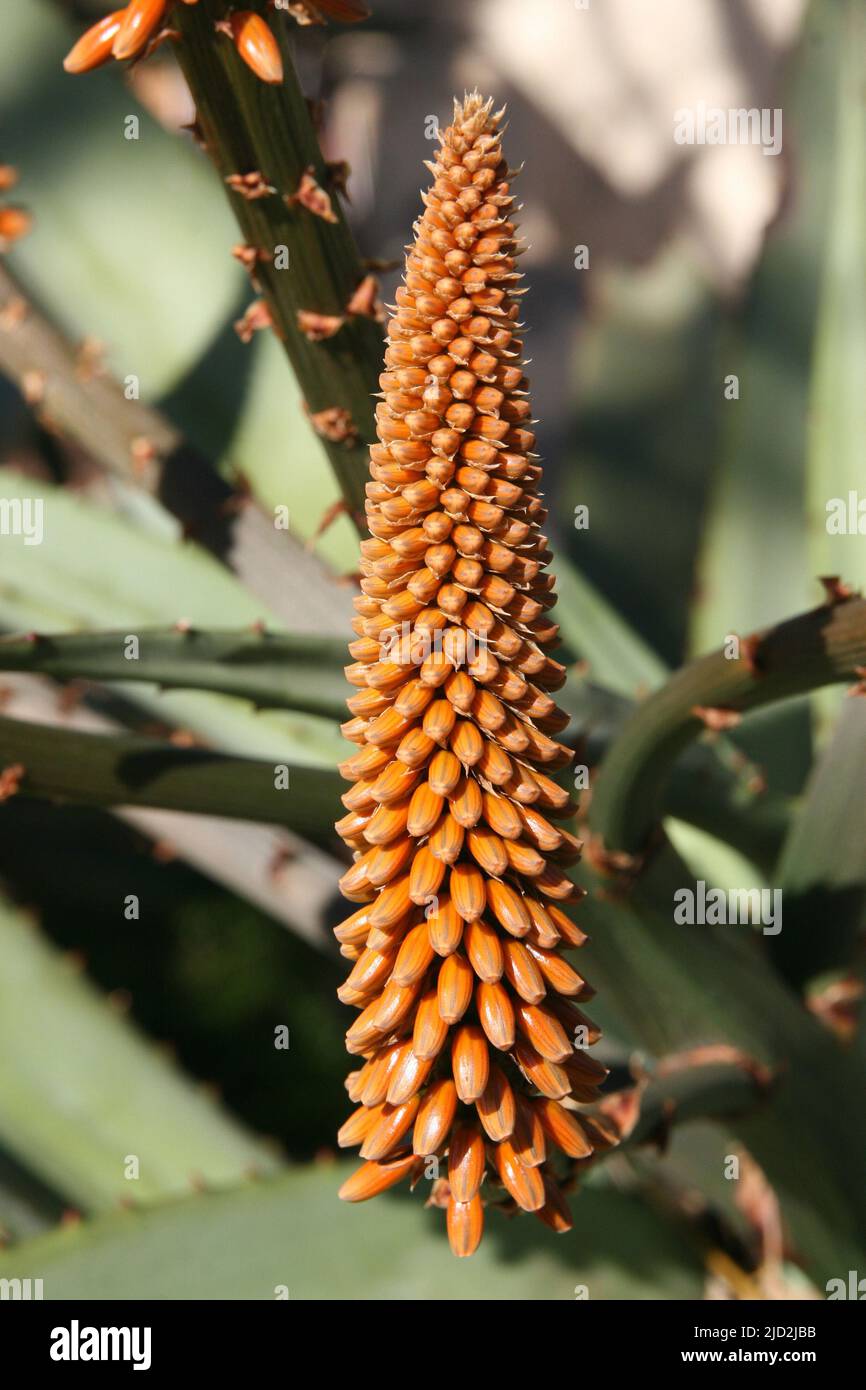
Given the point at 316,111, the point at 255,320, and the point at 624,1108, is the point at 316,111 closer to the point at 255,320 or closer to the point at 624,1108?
the point at 255,320


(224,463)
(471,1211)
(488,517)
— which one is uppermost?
(224,463)

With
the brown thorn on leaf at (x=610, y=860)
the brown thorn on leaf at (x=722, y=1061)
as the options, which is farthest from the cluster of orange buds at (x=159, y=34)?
the brown thorn on leaf at (x=722, y=1061)

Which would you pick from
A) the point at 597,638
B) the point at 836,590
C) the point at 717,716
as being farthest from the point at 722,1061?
the point at 597,638

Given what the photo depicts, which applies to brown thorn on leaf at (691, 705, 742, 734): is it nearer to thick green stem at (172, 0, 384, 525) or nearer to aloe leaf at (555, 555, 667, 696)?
thick green stem at (172, 0, 384, 525)

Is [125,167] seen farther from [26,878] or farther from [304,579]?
[26,878]

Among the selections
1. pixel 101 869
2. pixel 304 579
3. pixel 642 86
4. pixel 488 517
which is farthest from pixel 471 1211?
pixel 642 86

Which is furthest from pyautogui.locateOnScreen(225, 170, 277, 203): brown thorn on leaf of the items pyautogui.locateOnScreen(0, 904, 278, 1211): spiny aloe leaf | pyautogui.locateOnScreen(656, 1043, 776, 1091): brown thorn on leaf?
pyautogui.locateOnScreen(0, 904, 278, 1211): spiny aloe leaf
